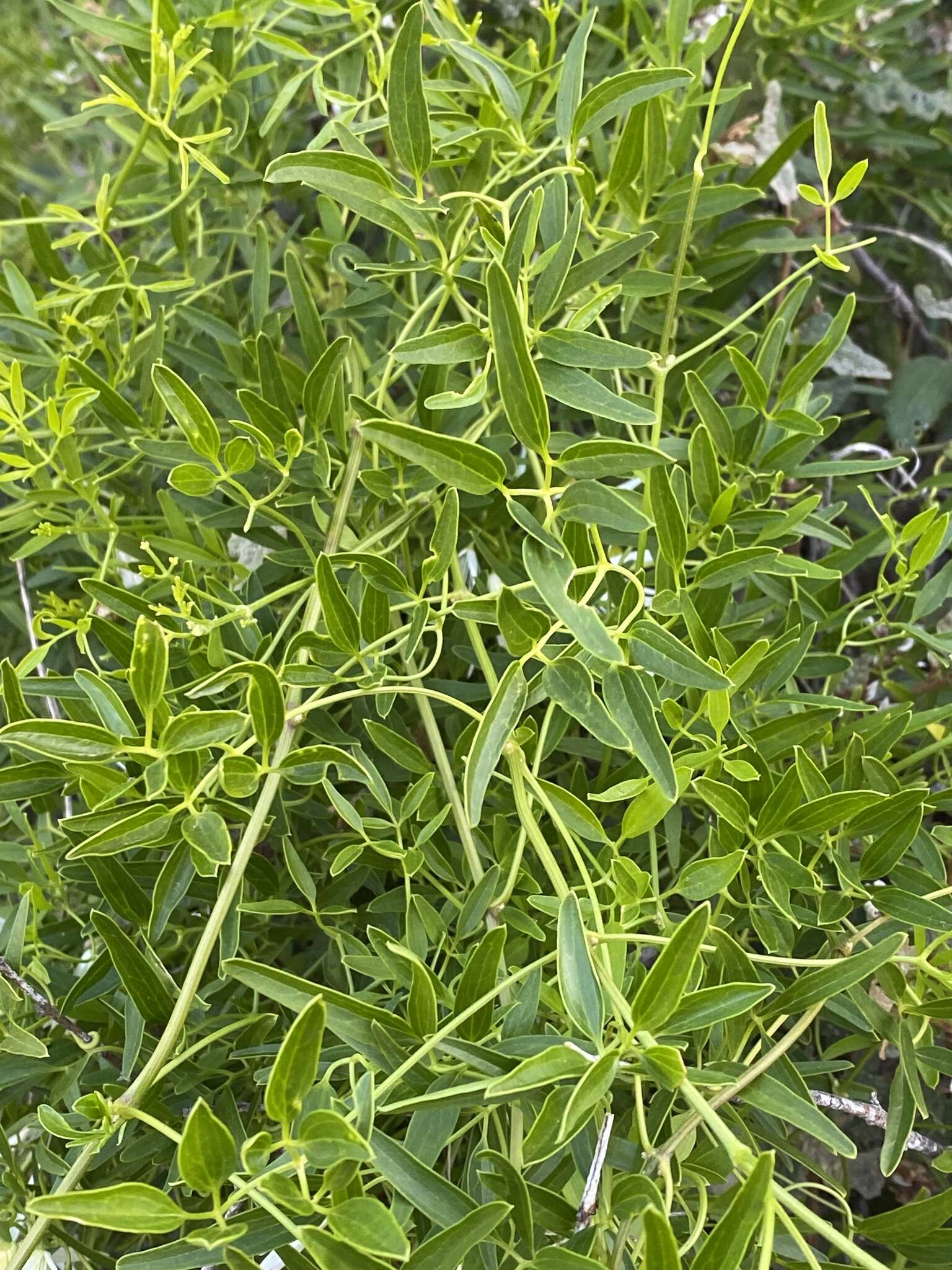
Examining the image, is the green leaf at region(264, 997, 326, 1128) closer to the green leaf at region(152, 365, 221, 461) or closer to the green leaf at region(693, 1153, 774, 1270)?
the green leaf at region(693, 1153, 774, 1270)

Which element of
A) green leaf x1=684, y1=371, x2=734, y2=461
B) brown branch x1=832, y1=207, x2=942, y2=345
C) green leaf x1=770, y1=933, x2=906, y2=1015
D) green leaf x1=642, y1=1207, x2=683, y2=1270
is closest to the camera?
green leaf x1=642, y1=1207, x2=683, y2=1270

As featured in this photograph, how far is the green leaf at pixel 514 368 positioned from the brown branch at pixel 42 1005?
30 cm

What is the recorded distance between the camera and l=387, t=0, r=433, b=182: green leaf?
0.39 metres

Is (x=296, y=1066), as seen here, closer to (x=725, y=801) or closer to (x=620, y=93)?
(x=725, y=801)

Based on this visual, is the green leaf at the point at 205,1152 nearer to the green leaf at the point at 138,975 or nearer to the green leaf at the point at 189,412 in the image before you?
the green leaf at the point at 138,975

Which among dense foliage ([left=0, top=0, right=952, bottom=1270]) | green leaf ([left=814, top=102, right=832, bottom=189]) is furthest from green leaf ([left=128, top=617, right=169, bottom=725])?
green leaf ([left=814, top=102, right=832, bottom=189])

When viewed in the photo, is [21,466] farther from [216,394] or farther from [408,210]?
[408,210]

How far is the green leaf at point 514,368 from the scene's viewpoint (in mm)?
323

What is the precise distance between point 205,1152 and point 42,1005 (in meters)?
0.18

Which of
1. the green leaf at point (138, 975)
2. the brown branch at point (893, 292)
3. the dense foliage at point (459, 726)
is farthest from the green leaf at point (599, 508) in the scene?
the brown branch at point (893, 292)

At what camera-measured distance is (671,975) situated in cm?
31

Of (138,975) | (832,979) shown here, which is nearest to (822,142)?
(832,979)

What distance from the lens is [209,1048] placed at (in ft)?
1.47

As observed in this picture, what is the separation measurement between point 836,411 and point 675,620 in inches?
15.5
